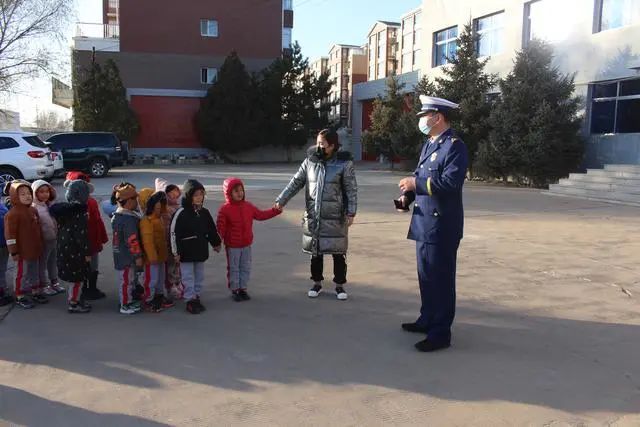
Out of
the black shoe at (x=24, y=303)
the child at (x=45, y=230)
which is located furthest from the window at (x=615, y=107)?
the black shoe at (x=24, y=303)

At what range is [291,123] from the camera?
1390 inches

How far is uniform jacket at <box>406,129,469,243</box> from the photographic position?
4.21 metres

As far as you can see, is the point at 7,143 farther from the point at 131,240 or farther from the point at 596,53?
the point at 596,53

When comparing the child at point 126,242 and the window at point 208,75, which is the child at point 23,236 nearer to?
the child at point 126,242

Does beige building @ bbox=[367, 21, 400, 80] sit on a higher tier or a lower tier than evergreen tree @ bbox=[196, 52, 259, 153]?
higher

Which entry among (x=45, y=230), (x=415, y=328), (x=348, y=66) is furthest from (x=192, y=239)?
(x=348, y=66)

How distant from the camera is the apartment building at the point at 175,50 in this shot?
35.2 m

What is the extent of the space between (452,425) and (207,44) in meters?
37.3

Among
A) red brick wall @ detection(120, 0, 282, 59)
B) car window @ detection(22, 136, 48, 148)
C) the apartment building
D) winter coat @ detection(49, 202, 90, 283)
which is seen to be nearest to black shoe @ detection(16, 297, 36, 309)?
winter coat @ detection(49, 202, 90, 283)

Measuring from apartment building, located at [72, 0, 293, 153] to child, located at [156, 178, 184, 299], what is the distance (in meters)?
30.5

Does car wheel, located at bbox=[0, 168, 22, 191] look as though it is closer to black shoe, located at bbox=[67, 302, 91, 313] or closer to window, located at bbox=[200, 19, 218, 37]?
black shoe, located at bbox=[67, 302, 91, 313]

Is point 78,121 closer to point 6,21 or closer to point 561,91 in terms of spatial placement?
point 6,21

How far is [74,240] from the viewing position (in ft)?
17.2

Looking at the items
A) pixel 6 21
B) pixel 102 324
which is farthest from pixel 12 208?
pixel 6 21
